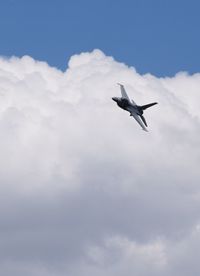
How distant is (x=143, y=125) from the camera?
653ft
